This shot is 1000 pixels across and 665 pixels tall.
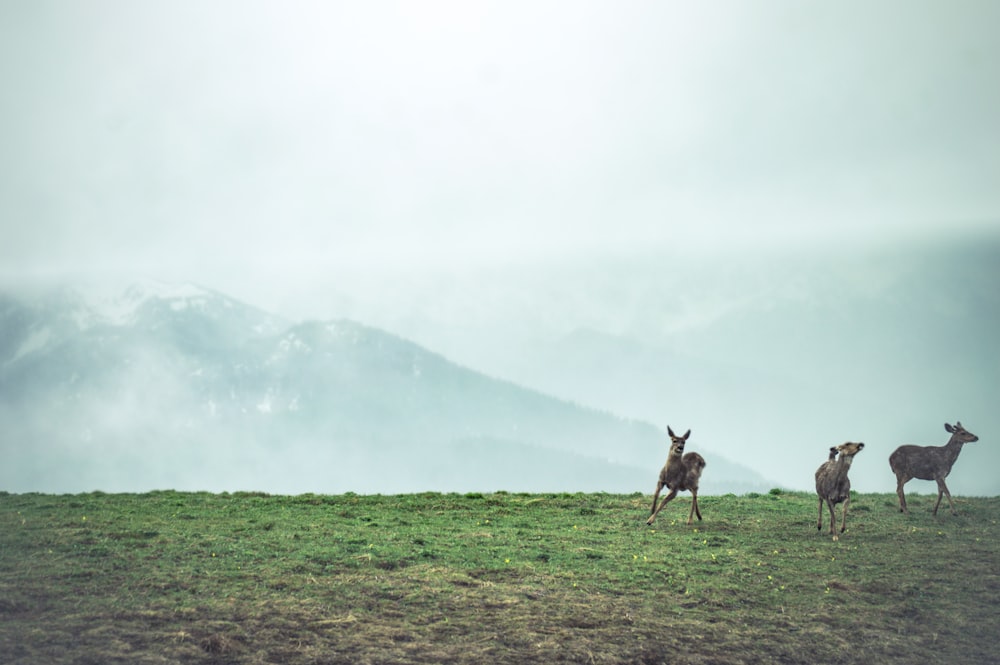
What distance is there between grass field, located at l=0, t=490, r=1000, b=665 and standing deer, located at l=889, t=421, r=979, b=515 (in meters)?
1.31

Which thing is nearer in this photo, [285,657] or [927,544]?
[285,657]

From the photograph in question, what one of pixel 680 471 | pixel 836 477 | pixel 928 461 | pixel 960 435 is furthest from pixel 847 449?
pixel 960 435

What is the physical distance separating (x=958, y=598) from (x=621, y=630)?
842 cm

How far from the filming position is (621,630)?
15859 mm

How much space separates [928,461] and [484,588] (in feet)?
54.9

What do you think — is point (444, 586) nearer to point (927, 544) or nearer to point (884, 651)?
point (884, 651)

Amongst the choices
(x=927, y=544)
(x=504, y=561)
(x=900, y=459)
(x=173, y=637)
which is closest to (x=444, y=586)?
(x=504, y=561)

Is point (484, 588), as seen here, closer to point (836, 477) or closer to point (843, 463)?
point (836, 477)

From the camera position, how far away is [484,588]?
59.5ft

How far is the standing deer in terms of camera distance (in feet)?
87.4

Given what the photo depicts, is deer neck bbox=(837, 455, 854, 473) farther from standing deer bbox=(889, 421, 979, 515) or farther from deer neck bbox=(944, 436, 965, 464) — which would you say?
deer neck bbox=(944, 436, 965, 464)

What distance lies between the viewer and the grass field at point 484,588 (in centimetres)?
1483

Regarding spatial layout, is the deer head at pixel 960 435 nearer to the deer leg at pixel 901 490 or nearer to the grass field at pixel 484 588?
the deer leg at pixel 901 490

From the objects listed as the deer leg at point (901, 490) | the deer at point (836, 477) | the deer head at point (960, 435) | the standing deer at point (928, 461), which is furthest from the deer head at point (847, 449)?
the deer head at point (960, 435)
